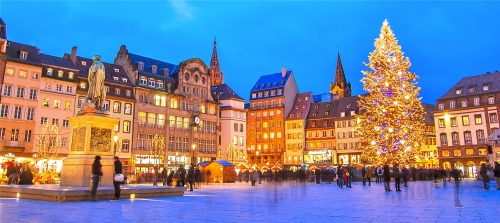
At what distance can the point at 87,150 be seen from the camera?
593 inches

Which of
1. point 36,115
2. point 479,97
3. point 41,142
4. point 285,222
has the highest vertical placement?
point 479,97

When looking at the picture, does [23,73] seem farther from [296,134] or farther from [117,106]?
[296,134]

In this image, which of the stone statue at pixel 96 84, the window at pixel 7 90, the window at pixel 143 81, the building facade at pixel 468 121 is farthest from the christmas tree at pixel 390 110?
the window at pixel 7 90

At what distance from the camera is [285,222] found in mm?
8609

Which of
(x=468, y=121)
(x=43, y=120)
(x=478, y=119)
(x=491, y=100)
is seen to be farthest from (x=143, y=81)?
(x=491, y=100)

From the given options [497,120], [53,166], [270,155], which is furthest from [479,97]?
[53,166]

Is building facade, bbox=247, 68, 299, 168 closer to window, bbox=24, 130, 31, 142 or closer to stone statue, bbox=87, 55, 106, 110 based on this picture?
window, bbox=24, 130, 31, 142

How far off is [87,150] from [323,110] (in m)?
67.5

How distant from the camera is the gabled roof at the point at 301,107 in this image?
80088 mm

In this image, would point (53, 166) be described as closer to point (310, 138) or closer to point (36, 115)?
point (36, 115)

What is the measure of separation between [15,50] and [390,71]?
41.2 meters

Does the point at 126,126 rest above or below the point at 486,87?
below

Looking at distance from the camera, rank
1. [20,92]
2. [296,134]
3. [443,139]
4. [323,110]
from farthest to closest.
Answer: [296,134]
[323,110]
[443,139]
[20,92]

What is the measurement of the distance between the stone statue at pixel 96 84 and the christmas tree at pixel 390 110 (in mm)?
24376
